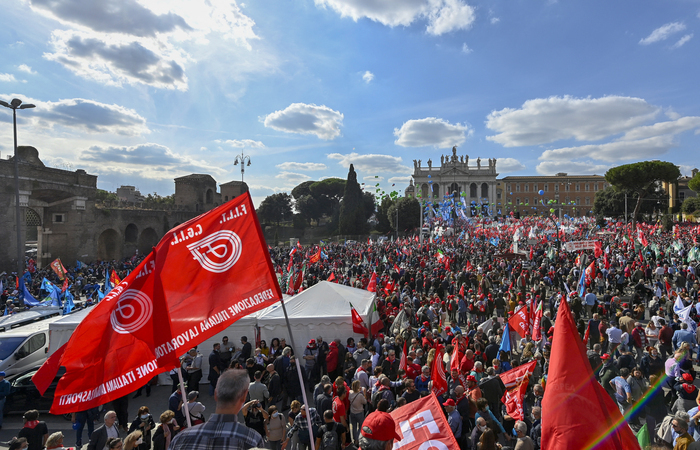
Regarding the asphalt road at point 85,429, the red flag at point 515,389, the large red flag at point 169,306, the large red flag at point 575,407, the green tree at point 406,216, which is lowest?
→ the asphalt road at point 85,429

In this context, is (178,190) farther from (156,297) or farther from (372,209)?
(156,297)

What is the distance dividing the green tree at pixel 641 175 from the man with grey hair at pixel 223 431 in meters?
63.3

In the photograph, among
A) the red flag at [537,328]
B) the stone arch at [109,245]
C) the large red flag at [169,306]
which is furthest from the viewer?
the stone arch at [109,245]

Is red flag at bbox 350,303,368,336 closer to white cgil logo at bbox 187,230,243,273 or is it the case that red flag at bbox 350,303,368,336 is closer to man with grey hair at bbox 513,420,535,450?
man with grey hair at bbox 513,420,535,450

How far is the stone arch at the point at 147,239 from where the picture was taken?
40244 millimetres

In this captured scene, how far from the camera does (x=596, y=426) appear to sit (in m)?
3.05

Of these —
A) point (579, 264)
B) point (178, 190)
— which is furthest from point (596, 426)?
point (178, 190)

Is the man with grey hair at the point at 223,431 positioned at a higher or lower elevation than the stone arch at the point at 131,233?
lower

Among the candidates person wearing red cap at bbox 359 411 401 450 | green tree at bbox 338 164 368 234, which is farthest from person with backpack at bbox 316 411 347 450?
green tree at bbox 338 164 368 234

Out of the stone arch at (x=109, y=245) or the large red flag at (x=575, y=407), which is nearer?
the large red flag at (x=575, y=407)

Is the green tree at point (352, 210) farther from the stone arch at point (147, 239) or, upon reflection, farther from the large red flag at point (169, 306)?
the large red flag at point (169, 306)

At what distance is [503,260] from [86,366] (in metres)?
20.2

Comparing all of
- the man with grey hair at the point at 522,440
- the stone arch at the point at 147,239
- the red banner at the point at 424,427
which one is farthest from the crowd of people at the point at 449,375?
the stone arch at the point at 147,239

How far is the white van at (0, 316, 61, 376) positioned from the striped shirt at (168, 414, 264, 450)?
28.2 feet
